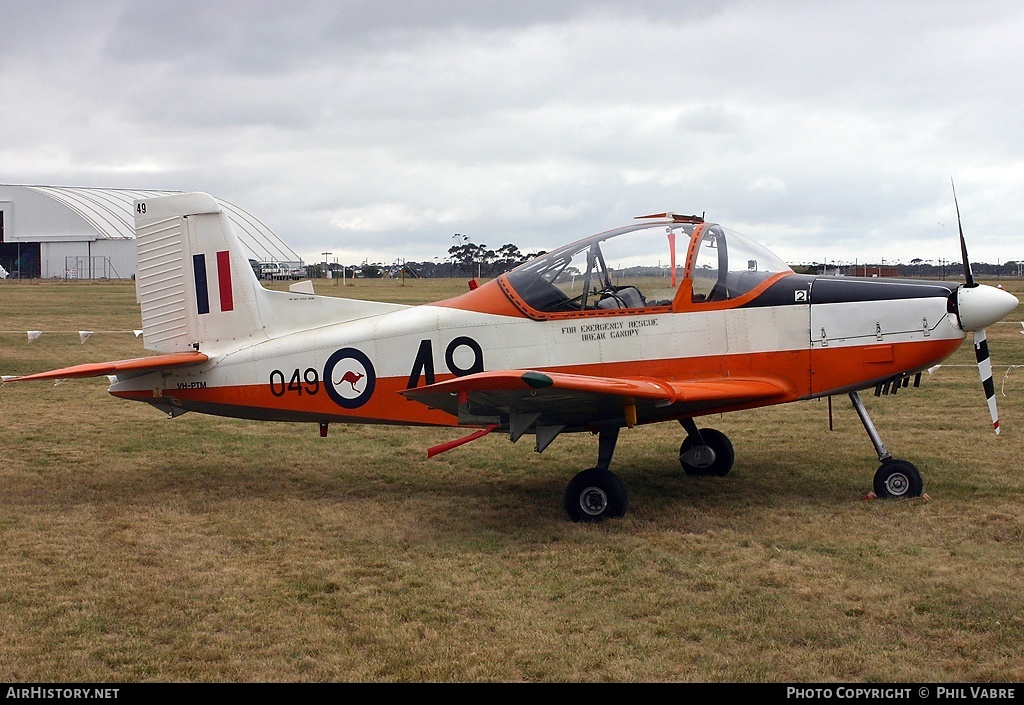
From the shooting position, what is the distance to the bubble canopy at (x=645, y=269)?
7.50 m

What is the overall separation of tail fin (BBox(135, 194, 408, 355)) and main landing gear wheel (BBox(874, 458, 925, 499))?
14.5 ft

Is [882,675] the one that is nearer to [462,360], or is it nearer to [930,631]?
[930,631]

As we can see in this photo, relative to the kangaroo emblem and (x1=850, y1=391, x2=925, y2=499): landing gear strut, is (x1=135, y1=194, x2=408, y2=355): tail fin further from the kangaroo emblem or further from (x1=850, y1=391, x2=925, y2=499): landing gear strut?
(x1=850, y1=391, x2=925, y2=499): landing gear strut

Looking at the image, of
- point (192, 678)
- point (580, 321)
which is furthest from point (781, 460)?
point (192, 678)

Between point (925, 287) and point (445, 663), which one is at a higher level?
point (925, 287)

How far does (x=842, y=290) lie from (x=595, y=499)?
2.53 metres

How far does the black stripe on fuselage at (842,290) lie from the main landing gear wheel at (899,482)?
4.37 feet

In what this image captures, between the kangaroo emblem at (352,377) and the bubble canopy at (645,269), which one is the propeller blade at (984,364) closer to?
the bubble canopy at (645,269)

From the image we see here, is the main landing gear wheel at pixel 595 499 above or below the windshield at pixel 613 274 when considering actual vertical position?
below

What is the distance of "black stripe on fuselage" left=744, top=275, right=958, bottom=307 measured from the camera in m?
7.29

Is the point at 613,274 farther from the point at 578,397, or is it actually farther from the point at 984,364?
the point at 984,364

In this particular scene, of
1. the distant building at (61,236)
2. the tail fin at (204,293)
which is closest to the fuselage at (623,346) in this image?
the tail fin at (204,293)

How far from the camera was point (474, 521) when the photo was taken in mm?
7262
